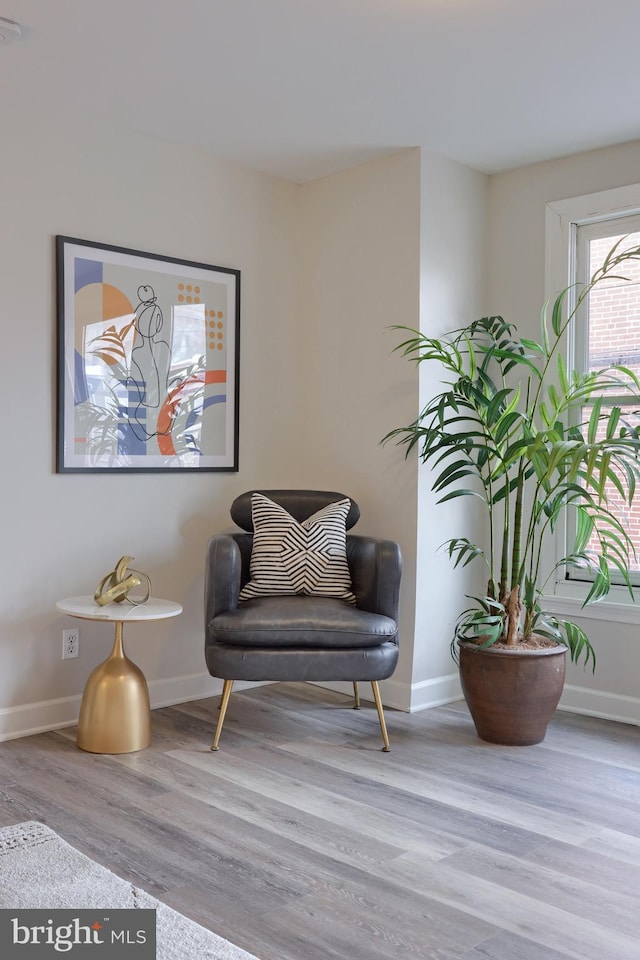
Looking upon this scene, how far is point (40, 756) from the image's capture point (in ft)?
10.2

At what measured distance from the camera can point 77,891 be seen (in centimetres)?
207

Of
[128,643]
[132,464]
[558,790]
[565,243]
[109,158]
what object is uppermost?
[109,158]

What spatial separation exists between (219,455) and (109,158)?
4.39 ft

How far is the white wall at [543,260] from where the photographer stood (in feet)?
12.1

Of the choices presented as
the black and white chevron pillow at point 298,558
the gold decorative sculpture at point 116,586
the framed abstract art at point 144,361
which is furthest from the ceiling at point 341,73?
the gold decorative sculpture at point 116,586

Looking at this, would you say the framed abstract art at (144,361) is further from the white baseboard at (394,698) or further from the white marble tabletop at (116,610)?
the white baseboard at (394,698)

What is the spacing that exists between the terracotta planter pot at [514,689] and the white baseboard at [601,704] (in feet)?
1.65

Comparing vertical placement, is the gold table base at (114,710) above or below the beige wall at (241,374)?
below

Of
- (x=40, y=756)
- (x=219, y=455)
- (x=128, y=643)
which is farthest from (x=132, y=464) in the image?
(x=40, y=756)

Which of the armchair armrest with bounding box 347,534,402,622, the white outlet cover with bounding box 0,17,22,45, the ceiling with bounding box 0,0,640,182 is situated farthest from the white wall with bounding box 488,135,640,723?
the white outlet cover with bounding box 0,17,22,45

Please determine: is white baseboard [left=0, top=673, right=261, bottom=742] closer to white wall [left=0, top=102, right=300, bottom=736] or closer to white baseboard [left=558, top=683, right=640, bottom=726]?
white wall [left=0, top=102, right=300, bottom=736]

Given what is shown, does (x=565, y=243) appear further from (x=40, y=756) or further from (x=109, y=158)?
(x=40, y=756)

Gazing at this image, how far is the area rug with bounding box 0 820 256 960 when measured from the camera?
6.14 ft

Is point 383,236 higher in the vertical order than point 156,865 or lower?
higher
